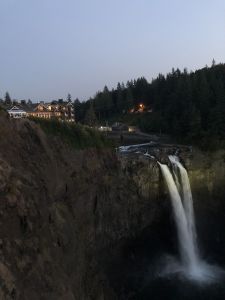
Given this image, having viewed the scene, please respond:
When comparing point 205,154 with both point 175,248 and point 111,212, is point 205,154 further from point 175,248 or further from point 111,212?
point 111,212

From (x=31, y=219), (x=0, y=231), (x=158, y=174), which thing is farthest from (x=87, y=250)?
(x=158, y=174)

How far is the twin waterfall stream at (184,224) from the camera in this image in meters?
43.9

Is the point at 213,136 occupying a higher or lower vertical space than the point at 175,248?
higher

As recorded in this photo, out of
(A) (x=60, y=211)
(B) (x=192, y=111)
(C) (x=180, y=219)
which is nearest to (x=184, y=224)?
(C) (x=180, y=219)

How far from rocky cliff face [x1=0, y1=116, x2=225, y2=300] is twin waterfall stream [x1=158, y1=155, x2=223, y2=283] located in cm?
126

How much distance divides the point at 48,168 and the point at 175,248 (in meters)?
21.7

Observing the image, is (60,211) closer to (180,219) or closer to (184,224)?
(180,219)

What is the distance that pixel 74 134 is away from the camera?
3988 centimetres

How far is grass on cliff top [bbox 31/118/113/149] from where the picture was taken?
120 feet

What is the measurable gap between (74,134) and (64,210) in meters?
9.34

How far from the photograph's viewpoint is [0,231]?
24.1m

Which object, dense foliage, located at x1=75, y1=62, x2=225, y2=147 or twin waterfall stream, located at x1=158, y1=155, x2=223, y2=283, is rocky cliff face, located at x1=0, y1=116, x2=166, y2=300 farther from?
dense foliage, located at x1=75, y1=62, x2=225, y2=147

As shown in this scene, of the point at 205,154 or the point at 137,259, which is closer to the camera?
the point at 137,259

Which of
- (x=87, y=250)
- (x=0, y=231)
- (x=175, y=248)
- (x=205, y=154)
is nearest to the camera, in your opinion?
(x=0, y=231)
